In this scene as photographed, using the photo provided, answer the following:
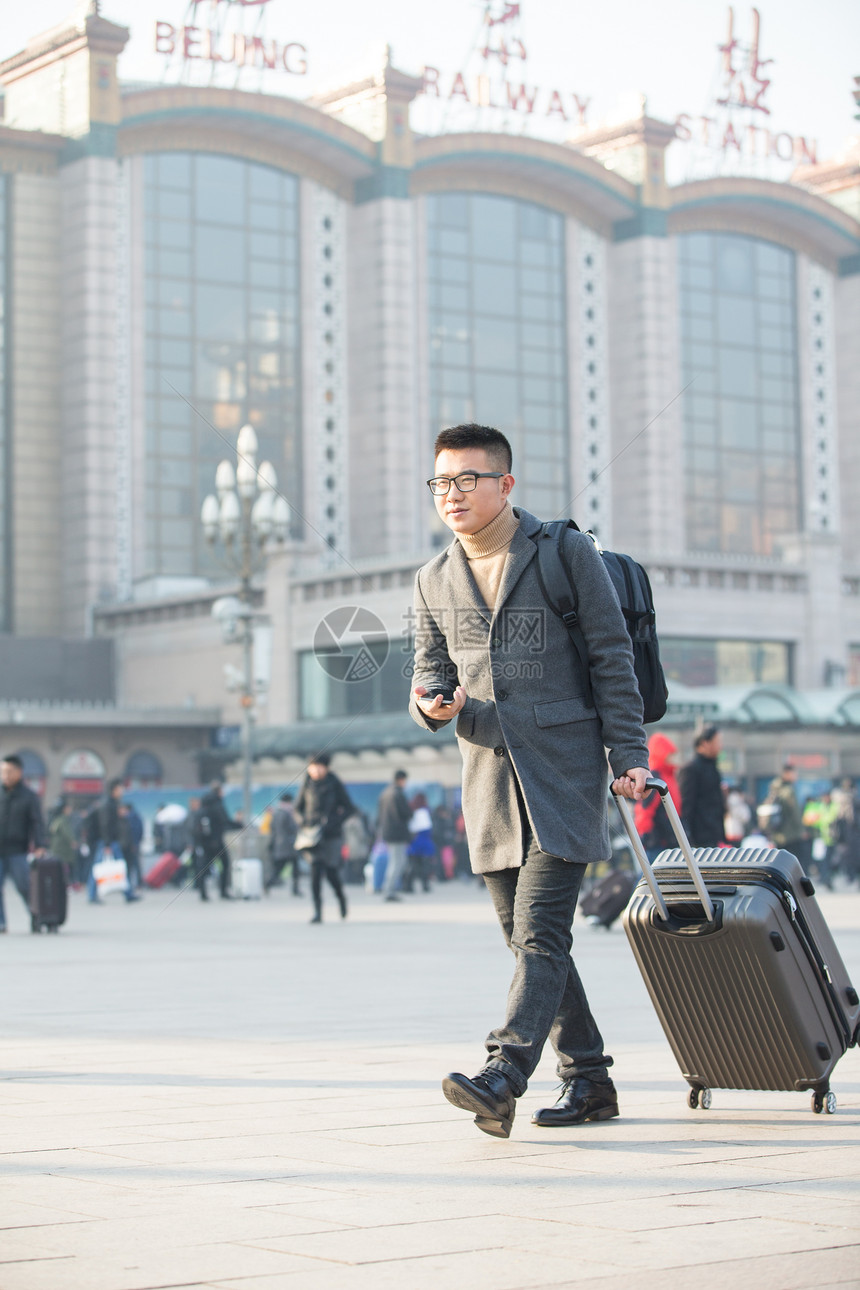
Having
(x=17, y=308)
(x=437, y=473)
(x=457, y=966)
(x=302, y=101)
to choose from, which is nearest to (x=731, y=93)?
(x=302, y=101)

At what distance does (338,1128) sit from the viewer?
5371 mm

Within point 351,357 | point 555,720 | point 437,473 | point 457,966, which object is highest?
point 351,357

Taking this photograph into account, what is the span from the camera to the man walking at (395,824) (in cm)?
2302

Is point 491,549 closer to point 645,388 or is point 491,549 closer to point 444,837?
point 444,837

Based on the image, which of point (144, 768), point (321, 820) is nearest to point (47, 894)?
point (321, 820)

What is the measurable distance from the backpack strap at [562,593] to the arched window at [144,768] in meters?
40.7

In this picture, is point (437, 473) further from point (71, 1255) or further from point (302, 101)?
point (302, 101)

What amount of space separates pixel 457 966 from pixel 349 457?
44236 mm

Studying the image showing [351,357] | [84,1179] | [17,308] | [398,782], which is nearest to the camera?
[84,1179]

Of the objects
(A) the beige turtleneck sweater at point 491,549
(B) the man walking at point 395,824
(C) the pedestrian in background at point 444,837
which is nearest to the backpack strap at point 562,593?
(A) the beige turtleneck sweater at point 491,549

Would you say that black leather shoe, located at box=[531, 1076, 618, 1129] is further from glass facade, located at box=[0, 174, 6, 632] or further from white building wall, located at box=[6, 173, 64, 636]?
glass facade, located at box=[0, 174, 6, 632]

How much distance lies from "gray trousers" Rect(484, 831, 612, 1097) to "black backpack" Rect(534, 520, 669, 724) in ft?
1.77

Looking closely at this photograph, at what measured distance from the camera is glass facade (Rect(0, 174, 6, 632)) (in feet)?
170

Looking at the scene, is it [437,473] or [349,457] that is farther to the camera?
[349,457]
